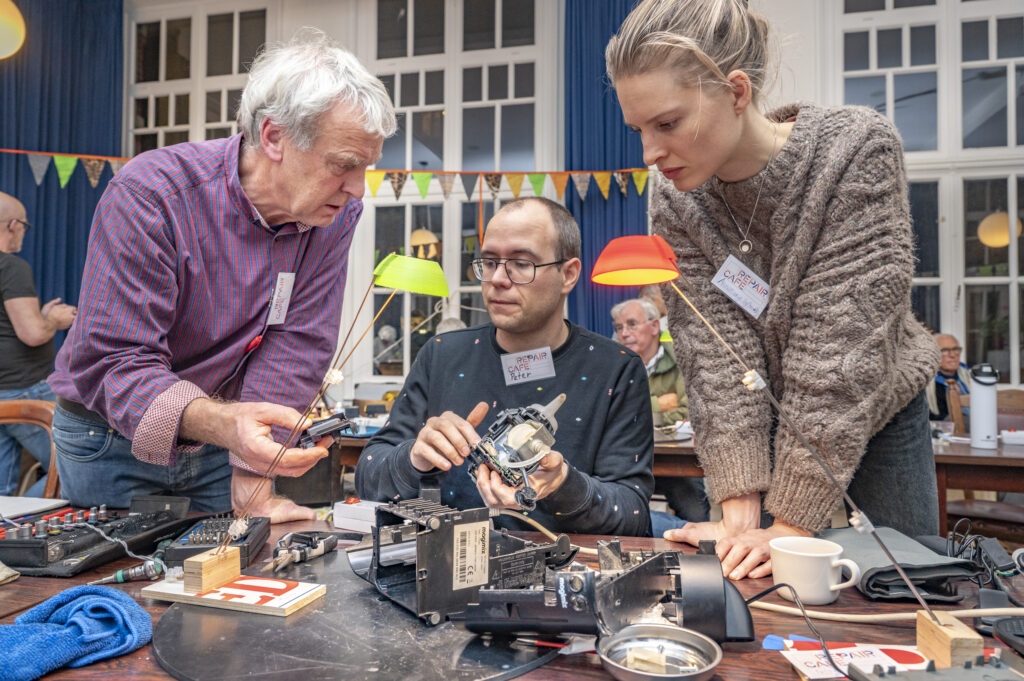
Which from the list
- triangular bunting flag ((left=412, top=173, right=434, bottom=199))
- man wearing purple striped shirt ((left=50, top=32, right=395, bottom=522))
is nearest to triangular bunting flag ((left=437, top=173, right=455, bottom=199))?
triangular bunting flag ((left=412, top=173, right=434, bottom=199))

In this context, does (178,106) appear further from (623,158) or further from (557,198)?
(623,158)

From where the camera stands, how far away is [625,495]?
163cm

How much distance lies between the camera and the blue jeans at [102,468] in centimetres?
163

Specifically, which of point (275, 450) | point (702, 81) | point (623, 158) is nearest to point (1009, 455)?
point (702, 81)

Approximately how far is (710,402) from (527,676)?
0.81 m

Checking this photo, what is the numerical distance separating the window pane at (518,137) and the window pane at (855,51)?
2.85 m

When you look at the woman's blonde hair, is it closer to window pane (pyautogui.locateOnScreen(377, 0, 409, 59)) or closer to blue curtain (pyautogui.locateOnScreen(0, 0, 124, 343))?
window pane (pyautogui.locateOnScreen(377, 0, 409, 59))

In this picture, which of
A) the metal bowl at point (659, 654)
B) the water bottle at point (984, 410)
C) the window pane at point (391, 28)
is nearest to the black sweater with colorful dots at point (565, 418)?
the metal bowl at point (659, 654)

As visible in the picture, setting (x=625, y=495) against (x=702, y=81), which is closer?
(x=702, y=81)

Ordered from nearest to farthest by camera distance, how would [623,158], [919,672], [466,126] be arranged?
[919,672]
[623,158]
[466,126]

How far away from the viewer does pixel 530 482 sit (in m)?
1.20

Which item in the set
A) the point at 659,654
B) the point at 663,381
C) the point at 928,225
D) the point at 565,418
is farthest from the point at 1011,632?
the point at 928,225

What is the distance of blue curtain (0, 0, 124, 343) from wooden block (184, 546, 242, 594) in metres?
6.78

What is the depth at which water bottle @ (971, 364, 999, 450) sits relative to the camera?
10.1 feet
